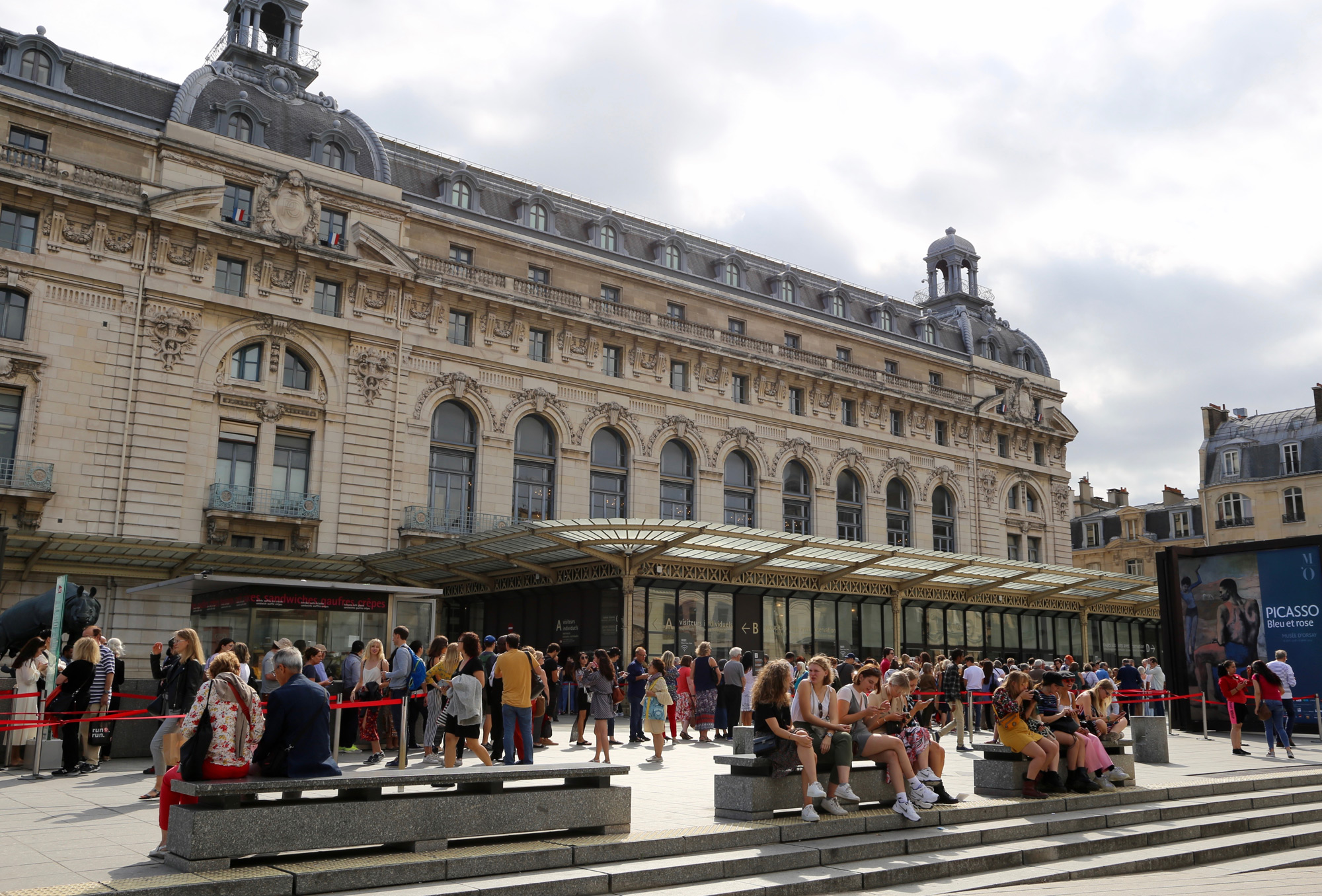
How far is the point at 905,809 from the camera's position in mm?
9438

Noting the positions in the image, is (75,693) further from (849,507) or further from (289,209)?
(849,507)

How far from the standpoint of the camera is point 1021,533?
5059 cm

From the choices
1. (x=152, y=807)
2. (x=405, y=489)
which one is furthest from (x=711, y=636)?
(x=152, y=807)

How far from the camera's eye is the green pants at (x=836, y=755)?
962 cm

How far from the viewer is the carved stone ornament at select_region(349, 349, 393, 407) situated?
32.1 meters

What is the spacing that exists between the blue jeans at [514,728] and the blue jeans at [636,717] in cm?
696

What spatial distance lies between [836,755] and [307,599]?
11.8 m

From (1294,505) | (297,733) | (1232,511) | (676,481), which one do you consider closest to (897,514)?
(676,481)

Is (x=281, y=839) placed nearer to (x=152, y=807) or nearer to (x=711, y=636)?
(x=152, y=807)

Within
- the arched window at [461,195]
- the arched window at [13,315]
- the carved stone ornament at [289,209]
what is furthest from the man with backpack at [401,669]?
the arched window at [461,195]

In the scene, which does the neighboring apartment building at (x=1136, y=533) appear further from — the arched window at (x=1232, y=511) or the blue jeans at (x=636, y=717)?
the blue jeans at (x=636, y=717)

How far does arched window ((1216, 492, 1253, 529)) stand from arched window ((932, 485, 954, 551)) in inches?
816

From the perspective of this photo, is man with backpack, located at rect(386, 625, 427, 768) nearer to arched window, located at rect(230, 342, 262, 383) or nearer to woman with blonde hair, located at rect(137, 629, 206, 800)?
woman with blonde hair, located at rect(137, 629, 206, 800)

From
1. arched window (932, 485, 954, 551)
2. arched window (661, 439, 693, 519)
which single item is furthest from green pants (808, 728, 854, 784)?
arched window (932, 485, 954, 551)
